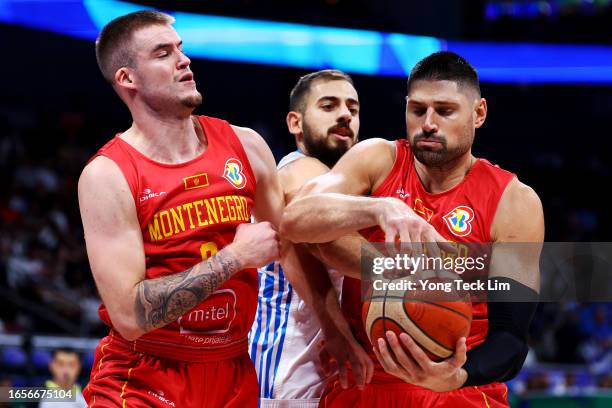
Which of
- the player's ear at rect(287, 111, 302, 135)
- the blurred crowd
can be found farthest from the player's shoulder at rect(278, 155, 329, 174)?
the blurred crowd

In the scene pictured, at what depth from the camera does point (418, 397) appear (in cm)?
360

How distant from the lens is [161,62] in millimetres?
3697

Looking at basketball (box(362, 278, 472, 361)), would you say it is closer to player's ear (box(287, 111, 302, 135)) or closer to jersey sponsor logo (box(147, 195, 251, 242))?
jersey sponsor logo (box(147, 195, 251, 242))

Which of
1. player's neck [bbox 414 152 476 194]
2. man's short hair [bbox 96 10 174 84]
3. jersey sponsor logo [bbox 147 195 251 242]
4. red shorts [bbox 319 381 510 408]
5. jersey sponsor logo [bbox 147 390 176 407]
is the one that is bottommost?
jersey sponsor logo [bbox 147 390 176 407]

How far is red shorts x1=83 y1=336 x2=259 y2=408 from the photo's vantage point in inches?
135

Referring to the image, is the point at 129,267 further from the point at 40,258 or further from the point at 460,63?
the point at 40,258

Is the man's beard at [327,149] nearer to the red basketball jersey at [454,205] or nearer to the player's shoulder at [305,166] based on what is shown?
the player's shoulder at [305,166]

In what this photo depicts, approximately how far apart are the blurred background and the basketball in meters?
8.44

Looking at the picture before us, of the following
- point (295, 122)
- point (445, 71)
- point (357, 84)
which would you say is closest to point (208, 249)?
point (445, 71)

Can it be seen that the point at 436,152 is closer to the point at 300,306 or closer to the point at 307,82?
the point at 300,306

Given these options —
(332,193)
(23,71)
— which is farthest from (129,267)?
(23,71)

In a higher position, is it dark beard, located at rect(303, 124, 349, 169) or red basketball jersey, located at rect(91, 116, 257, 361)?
dark beard, located at rect(303, 124, 349, 169)

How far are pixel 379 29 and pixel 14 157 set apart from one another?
716cm

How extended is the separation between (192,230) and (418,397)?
46.5 inches
